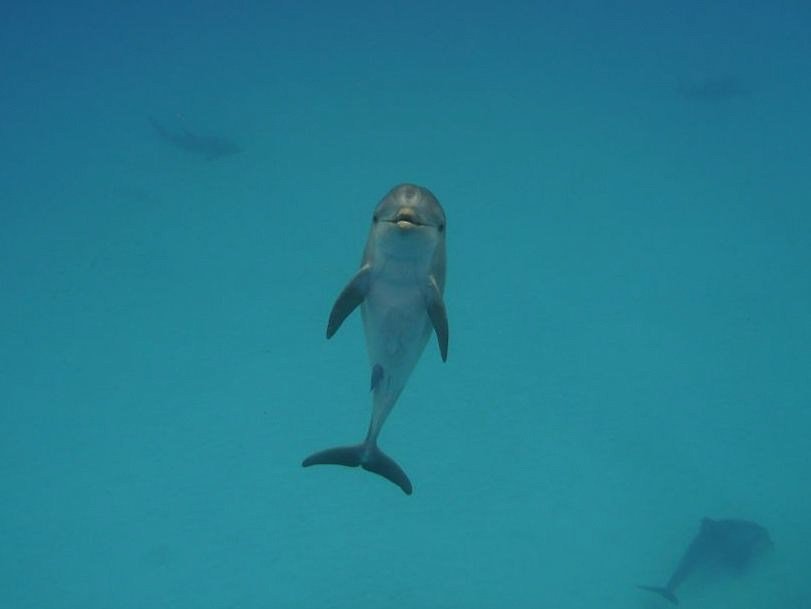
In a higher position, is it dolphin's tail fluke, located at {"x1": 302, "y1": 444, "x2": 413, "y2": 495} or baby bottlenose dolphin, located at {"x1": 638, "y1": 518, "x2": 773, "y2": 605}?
dolphin's tail fluke, located at {"x1": 302, "y1": 444, "x2": 413, "y2": 495}

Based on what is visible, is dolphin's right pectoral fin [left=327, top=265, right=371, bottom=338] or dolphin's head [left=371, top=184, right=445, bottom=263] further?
dolphin's right pectoral fin [left=327, top=265, right=371, bottom=338]

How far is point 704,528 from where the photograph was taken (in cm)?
1284

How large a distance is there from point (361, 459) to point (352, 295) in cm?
149

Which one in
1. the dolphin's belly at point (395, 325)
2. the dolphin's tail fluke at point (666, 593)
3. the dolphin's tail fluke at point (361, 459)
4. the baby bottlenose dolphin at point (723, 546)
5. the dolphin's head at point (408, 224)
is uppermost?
the dolphin's head at point (408, 224)

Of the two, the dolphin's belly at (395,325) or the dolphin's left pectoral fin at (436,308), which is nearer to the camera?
the dolphin's left pectoral fin at (436,308)

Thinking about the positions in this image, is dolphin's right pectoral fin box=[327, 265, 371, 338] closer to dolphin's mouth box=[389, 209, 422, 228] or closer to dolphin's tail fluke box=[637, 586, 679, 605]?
dolphin's mouth box=[389, 209, 422, 228]

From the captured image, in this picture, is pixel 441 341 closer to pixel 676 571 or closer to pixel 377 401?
pixel 377 401

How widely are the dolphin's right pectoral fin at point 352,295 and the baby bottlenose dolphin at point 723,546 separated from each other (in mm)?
10344

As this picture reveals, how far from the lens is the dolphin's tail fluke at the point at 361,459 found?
5695mm

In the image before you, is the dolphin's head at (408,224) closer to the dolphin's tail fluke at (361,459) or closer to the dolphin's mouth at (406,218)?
the dolphin's mouth at (406,218)

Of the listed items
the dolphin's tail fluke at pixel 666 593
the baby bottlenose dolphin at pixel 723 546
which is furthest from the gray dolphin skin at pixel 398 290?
the baby bottlenose dolphin at pixel 723 546

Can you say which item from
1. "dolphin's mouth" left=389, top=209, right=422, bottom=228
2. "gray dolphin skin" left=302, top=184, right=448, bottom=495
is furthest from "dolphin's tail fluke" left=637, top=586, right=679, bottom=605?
"dolphin's mouth" left=389, top=209, right=422, bottom=228

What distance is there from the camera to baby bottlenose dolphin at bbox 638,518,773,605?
501 inches

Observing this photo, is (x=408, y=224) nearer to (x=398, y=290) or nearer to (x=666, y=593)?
(x=398, y=290)
